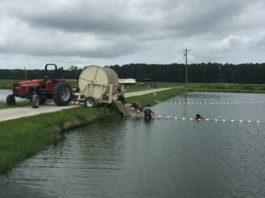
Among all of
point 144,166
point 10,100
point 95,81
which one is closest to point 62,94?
point 95,81

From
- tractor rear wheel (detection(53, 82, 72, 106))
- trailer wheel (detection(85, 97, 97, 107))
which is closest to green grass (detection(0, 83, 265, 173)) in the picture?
tractor rear wheel (detection(53, 82, 72, 106))

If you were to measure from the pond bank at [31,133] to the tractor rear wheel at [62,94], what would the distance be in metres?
4.41

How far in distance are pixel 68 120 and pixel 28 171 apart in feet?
40.5

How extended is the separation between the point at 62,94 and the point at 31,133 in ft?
52.4

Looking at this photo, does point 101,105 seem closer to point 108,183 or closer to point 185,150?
point 185,150

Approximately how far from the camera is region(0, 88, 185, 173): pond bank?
1753 cm

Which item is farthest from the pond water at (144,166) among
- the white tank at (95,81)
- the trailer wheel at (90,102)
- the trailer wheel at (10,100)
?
the white tank at (95,81)

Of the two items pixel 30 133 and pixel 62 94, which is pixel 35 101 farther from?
pixel 30 133

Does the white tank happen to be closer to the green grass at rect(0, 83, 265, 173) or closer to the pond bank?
the pond bank

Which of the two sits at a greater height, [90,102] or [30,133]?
[90,102]

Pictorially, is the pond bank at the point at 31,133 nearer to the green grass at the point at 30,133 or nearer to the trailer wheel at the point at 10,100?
the green grass at the point at 30,133

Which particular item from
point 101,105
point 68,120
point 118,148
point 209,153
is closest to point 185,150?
point 209,153

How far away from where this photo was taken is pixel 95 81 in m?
38.9

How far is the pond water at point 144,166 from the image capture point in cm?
1393
